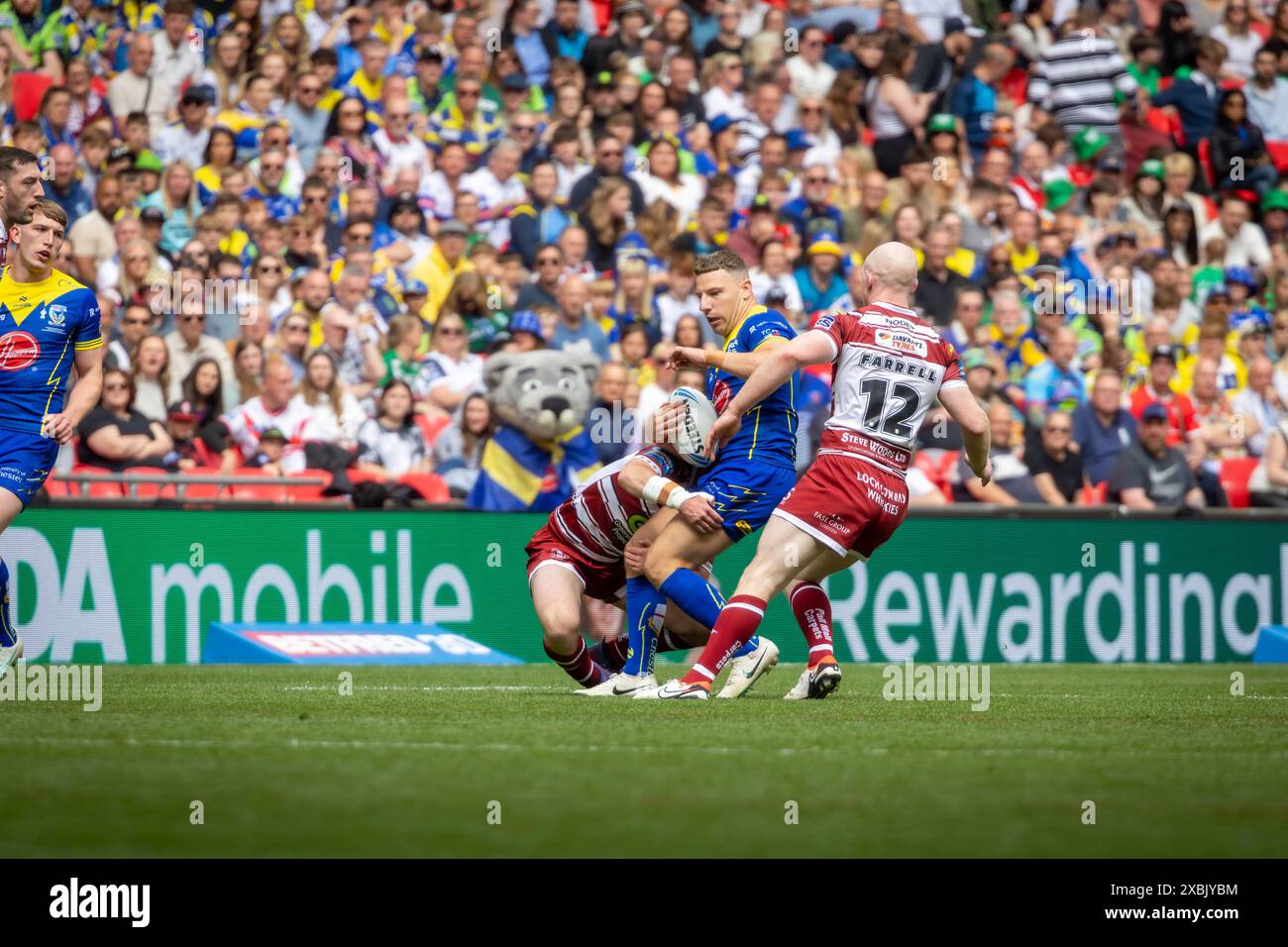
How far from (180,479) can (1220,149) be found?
12.6 m

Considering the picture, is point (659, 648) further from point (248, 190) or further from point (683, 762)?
point (248, 190)

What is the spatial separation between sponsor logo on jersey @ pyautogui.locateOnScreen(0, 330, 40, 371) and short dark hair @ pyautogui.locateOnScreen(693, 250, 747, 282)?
3.21 m

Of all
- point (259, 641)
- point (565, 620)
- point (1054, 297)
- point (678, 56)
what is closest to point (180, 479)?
point (259, 641)

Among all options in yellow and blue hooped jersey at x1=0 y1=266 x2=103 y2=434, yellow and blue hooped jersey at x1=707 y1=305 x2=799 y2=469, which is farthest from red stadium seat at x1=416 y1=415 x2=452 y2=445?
yellow and blue hooped jersey at x1=707 y1=305 x2=799 y2=469

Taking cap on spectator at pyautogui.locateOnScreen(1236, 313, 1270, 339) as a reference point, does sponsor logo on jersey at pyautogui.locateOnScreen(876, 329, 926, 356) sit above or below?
below

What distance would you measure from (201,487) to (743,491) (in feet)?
20.1

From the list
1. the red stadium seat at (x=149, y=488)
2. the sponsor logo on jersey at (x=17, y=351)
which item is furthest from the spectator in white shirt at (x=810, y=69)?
the sponsor logo on jersey at (x=17, y=351)

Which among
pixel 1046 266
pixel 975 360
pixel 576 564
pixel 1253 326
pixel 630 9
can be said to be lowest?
pixel 576 564

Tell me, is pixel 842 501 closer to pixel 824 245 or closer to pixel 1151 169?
pixel 824 245

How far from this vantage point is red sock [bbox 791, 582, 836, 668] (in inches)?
359

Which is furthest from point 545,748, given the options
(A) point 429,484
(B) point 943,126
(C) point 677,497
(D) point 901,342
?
(B) point 943,126

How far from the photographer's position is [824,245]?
17.3m

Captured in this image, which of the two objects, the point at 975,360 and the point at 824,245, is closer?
the point at 975,360

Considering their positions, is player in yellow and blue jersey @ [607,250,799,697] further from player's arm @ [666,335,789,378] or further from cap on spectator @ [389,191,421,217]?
cap on spectator @ [389,191,421,217]
